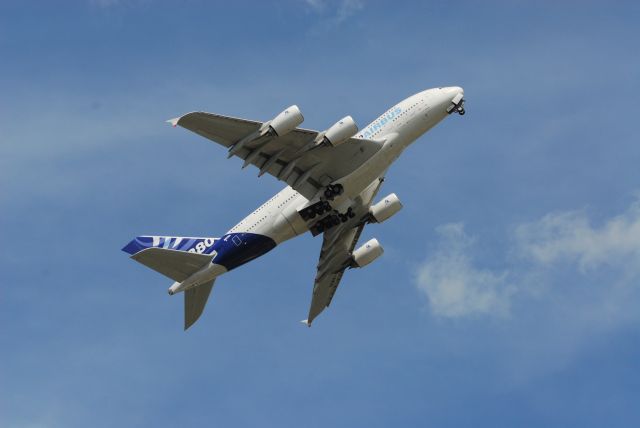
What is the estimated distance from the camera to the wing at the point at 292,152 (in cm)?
5272

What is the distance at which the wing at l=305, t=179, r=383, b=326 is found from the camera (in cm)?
6316

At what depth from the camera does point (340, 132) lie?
179 ft

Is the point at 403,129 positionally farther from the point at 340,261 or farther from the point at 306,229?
the point at 340,261

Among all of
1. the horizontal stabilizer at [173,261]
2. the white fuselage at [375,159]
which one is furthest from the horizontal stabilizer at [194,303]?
the white fuselage at [375,159]

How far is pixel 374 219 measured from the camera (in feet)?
208

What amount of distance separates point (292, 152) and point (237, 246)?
7071mm

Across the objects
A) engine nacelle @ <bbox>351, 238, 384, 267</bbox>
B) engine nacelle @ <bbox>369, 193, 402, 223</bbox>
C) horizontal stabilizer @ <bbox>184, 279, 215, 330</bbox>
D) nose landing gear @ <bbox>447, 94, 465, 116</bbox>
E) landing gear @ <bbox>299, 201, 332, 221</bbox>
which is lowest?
horizontal stabilizer @ <bbox>184, 279, 215, 330</bbox>

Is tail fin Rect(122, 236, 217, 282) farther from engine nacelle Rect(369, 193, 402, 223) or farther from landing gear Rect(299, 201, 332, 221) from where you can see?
engine nacelle Rect(369, 193, 402, 223)

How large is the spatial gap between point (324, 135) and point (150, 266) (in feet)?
42.8

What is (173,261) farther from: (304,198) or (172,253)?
(304,198)

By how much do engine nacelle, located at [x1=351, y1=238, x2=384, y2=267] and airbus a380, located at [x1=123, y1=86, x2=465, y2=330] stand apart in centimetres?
540

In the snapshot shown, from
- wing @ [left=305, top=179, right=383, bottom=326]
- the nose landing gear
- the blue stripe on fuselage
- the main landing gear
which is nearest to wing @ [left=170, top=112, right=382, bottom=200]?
the main landing gear

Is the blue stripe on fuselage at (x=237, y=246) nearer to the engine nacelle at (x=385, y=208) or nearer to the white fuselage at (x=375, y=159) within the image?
the white fuselage at (x=375, y=159)

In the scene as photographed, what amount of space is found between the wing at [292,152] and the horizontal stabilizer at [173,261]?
22.6ft
